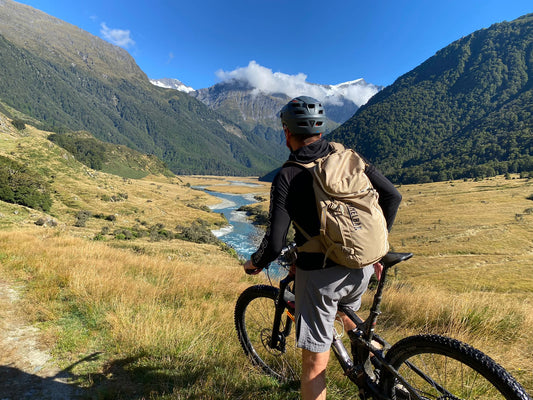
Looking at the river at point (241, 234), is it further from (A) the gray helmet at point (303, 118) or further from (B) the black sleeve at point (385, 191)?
(A) the gray helmet at point (303, 118)

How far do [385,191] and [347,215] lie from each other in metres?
0.80

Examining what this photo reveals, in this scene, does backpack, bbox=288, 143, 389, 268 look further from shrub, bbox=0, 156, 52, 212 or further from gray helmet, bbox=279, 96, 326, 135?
shrub, bbox=0, 156, 52, 212

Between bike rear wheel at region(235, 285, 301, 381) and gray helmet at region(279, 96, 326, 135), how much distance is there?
78.2 inches

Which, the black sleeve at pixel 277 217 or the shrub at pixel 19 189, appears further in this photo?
the shrub at pixel 19 189

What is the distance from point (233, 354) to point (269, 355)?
18.7 inches

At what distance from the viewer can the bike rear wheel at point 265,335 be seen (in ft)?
11.0

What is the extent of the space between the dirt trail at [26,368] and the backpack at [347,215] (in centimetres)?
330

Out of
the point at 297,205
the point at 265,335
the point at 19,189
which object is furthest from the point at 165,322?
the point at 19,189

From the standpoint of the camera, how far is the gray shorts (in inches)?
88.0

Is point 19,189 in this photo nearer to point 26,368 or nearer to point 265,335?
point 26,368

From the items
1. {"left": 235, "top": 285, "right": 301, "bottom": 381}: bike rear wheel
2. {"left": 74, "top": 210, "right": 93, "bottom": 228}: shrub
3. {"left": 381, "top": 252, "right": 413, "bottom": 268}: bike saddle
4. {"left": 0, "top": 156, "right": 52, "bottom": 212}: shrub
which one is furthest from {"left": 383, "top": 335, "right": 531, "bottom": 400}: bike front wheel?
{"left": 0, "top": 156, "right": 52, "bottom": 212}: shrub

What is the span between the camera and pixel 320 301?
225 centimetres

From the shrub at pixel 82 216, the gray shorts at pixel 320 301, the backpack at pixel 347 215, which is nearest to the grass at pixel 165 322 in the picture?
the gray shorts at pixel 320 301

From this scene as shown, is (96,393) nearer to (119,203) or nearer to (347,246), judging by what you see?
(347,246)
